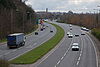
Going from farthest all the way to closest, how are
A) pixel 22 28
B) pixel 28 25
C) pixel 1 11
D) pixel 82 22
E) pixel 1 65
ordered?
pixel 82 22, pixel 28 25, pixel 22 28, pixel 1 11, pixel 1 65

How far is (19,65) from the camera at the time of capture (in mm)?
40625

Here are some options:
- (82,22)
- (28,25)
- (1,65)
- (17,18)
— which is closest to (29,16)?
(28,25)

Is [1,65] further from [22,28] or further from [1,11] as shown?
[22,28]

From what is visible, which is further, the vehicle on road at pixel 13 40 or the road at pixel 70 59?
the vehicle on road at pixel 13 40

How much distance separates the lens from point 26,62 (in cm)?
4312

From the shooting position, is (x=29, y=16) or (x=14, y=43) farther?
(x=29, y=16)

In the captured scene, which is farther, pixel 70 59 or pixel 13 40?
pixel 13 40

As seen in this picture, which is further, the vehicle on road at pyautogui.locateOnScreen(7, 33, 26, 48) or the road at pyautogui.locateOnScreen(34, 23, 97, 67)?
the vehicle on road at pyautogui.locateOnScreen(7, 33, 26, 48)

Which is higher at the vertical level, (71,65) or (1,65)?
(1,65)

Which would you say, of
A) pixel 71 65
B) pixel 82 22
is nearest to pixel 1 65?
pixel 71 65

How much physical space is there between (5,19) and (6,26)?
7.16 ft

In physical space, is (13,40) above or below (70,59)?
above

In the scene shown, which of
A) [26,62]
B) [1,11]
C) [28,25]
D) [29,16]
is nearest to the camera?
[26,62]

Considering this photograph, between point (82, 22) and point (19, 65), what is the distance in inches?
6080
